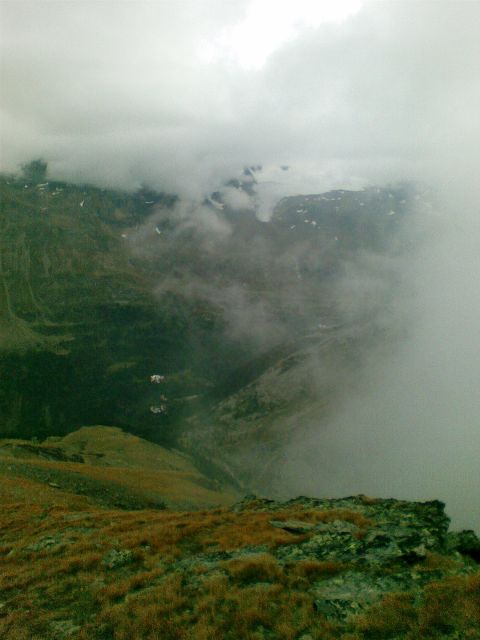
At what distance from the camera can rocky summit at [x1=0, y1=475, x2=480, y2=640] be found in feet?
43.2

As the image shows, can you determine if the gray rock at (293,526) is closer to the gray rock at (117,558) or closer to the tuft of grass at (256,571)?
the tuft of grass at (256,571)

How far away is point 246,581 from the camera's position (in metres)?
17.3

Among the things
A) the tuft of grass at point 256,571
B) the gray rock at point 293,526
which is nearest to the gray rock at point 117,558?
the tuft of grass at point 256,571

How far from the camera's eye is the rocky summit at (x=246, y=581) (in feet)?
43.2

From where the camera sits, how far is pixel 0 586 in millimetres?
19531

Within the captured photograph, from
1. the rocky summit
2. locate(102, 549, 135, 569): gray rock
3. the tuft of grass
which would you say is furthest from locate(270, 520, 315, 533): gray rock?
locate(102, 549, 135, 569): gray rock

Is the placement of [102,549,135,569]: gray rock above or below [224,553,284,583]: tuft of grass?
below

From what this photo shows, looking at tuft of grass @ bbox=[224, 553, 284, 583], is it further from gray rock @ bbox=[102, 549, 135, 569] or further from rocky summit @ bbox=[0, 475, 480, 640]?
gray rock @ bbox=[102, 549, 135, 569]

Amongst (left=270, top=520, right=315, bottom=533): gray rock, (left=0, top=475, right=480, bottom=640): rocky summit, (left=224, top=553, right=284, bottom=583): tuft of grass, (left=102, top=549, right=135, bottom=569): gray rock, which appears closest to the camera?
(left=0, top=475, right=480, bottom=640): rocky summit

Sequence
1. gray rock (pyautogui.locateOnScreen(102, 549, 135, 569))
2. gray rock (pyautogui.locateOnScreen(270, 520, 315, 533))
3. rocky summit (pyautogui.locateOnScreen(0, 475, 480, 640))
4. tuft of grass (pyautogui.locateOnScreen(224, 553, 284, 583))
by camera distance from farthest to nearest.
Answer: gray rock (pyautogui.locateOnScreen(270, 520, 315, 533)) → gray rock (pyautogui.locateOnScreen(102, 549, 135, 569)) → tuft of grass (pyautogui.locateOnScreen(224, 553, 284, 583)) → rocky summit (pyautogui.locateOnScreen(0, 475, 480, 640))

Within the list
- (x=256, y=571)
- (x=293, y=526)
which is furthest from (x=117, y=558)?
(x=293, y=526)

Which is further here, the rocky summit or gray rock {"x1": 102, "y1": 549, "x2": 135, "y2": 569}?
gray rock {"x1": 102, "y1": 549, "x2": 135, "y2": 569}

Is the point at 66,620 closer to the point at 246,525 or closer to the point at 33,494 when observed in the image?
the point at 246,525

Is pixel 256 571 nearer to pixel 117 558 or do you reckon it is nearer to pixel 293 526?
pixel 117 558
